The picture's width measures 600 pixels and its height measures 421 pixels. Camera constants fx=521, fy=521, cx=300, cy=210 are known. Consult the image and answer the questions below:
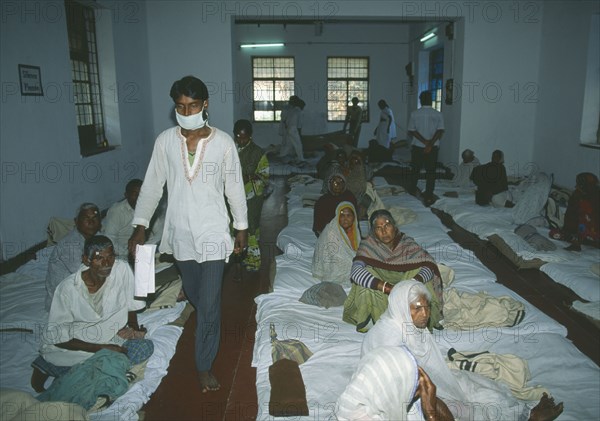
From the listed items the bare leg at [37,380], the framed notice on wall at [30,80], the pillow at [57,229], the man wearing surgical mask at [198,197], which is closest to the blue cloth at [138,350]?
the bare leg at [37,380]

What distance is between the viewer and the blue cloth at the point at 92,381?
2596 mm

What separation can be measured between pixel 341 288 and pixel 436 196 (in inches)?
173

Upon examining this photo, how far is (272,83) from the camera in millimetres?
15438

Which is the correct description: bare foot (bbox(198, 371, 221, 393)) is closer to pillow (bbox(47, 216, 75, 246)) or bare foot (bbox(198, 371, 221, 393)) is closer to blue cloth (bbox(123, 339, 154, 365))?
blue cloth (bbox(123, 339, 154, 365))

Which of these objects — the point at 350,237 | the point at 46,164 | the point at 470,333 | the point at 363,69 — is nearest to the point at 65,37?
the point at 46,164

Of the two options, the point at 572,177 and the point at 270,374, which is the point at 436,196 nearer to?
the point at 572,177

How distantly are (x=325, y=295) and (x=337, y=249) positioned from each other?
17.6 inches

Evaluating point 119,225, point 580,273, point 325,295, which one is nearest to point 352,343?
point 325,295

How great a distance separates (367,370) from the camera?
72.6 inches

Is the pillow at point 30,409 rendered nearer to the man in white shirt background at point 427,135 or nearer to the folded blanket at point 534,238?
the folded blanket at point 534,238

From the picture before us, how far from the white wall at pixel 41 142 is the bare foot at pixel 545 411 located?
14.6ft

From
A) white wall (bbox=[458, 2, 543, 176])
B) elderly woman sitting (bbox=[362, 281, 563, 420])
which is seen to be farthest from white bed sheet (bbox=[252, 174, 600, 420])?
white wall (bbox=[458, 2, 543, 176])

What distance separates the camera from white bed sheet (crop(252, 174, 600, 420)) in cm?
280

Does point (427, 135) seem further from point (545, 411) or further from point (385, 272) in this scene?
point (545, 411)
